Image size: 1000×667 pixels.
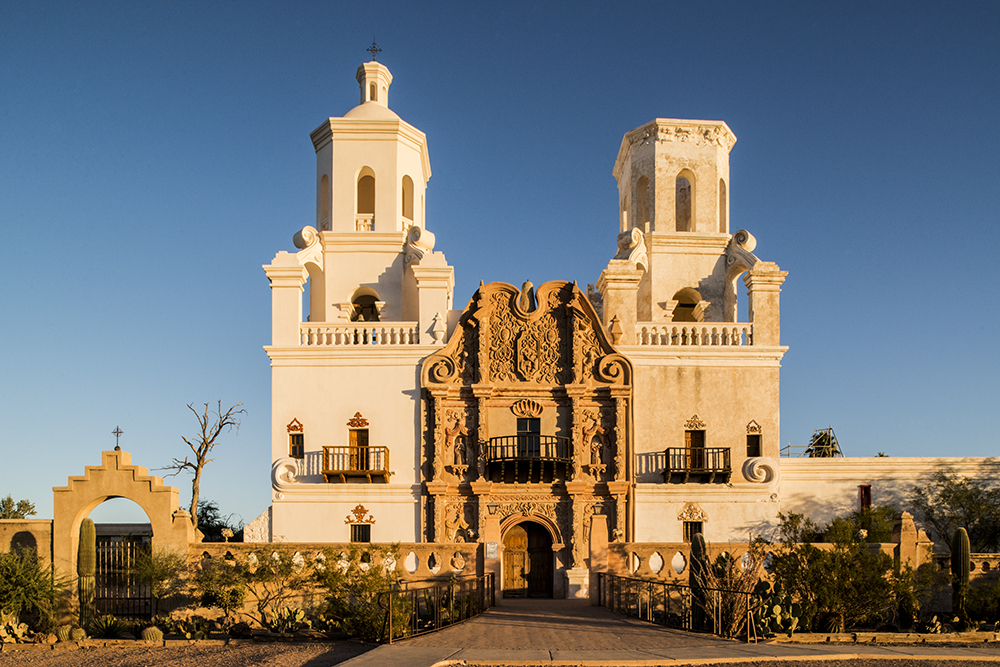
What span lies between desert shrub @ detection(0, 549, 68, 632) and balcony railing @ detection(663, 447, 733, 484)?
17.8 meters

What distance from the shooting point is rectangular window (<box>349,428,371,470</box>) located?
3039 cm

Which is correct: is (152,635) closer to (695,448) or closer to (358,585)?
(358,585)

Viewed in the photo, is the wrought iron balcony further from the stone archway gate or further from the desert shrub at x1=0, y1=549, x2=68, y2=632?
the desert shrub at x1=0, y1=549, x2=68, y2=632

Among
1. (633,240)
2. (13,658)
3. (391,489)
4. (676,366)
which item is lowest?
(13,658)

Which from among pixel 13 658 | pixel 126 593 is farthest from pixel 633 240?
pixel 13 658

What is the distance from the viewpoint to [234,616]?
2308cm

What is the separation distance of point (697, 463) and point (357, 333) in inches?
466

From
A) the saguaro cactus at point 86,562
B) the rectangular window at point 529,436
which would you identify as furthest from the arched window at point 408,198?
the saguaro cactus at point 86,562

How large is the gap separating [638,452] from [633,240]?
7.59 meters

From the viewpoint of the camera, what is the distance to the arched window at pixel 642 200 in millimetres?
36000

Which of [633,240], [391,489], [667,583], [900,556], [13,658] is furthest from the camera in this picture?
[633,240]

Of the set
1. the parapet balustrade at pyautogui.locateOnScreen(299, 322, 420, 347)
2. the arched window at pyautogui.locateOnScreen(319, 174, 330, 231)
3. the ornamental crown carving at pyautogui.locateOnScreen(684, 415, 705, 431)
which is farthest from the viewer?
the arched window at pyautogui.locateOnScreen(319, 174, 330, 231)

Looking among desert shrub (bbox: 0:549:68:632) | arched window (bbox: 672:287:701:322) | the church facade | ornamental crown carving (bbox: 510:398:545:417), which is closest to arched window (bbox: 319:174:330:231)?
the church facade

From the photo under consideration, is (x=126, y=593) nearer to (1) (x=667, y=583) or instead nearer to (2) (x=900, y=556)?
(1) (x=667, y=583)
